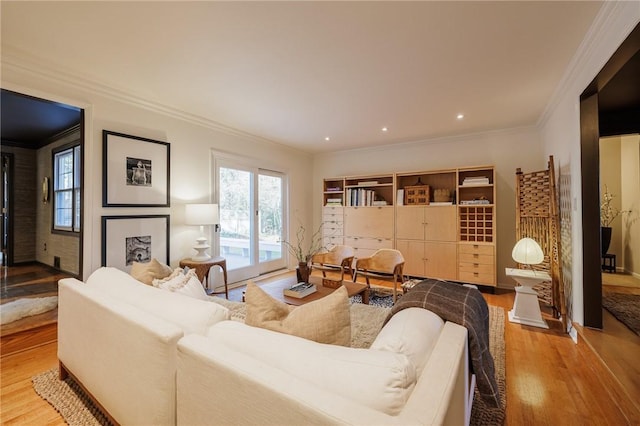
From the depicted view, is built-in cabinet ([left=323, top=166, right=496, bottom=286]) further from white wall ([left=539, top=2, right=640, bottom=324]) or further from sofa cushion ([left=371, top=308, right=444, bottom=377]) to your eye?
sofa cushion ([left=371, top=308, right=444, bottom=377])

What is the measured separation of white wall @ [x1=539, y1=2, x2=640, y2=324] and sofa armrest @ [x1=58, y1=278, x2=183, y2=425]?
290 centimetres

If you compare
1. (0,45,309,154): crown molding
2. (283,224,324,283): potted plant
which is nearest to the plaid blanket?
(0,45,309,154): crown molding

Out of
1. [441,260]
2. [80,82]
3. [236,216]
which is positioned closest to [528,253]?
[441,260]

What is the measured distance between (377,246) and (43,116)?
5385 millimetres

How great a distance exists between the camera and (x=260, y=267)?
4.93 m

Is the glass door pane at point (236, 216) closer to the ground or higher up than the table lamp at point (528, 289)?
higher up

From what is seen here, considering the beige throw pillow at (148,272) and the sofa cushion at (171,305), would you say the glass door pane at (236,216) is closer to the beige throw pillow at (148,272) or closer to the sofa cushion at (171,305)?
the beige throw pillow at (148,272)

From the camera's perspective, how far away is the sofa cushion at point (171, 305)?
1.29 metres

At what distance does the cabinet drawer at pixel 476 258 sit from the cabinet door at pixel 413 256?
586mm

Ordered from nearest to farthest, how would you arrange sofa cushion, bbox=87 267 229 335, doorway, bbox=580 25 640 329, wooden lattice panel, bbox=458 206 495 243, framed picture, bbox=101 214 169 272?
sofa cushion, bbox=87 267 229 335
doorway, bbox=580 25 640 329
framed picture, bbox=101 214 169 272
wooden lattice panel, bbox=458 206 495 243

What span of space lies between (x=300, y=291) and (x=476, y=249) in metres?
2.97

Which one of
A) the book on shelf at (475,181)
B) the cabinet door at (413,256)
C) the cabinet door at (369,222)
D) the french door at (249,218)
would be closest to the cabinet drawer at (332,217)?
the cabinet door at (369,222)

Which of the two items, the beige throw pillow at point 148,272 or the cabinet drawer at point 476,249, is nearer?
the beige throw pillow at point 148,272

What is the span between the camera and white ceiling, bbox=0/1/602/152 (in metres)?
1.79
